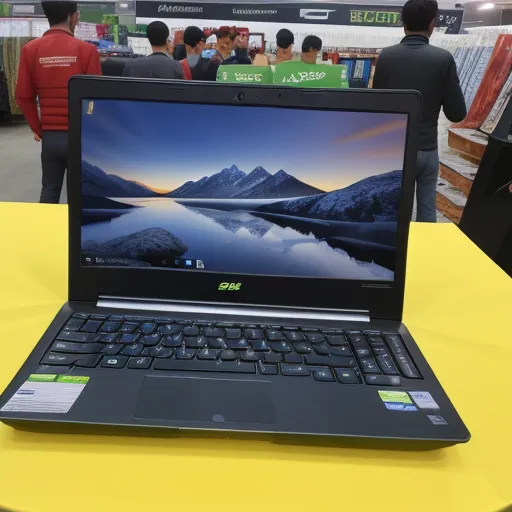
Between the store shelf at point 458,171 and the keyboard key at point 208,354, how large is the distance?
2950 mm

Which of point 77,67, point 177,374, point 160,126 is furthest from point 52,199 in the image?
point 177,374

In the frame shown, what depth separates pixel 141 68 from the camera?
286 cm

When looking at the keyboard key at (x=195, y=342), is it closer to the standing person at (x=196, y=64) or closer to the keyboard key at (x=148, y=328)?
the keyboard key at (x=148, y=328)

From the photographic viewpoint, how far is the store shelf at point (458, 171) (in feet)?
10.7

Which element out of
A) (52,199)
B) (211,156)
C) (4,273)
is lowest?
(52,199)

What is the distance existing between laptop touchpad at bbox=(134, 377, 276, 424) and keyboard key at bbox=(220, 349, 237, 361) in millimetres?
39

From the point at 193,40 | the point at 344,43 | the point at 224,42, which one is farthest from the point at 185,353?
the point at 344,43

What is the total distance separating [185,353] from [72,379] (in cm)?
13

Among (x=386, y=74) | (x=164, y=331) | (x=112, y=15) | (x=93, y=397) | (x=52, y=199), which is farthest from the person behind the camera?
(x=112, y=15)

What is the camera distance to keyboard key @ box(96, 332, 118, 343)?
64cm

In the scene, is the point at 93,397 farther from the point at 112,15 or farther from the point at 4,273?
the point at 112,15

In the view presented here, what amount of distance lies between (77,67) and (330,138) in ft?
7.10

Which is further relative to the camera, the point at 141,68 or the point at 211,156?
the point at 141,68

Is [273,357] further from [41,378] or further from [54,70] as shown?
[54,70]
